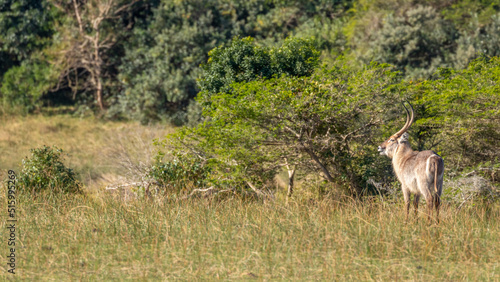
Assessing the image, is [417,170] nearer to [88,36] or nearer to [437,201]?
[437,201]

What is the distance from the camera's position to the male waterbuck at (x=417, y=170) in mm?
8266

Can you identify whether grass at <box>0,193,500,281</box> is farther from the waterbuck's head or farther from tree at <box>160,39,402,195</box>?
tree at <box>160,39,402,195</box>

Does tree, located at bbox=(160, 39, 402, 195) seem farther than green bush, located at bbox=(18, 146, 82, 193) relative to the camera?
A: No

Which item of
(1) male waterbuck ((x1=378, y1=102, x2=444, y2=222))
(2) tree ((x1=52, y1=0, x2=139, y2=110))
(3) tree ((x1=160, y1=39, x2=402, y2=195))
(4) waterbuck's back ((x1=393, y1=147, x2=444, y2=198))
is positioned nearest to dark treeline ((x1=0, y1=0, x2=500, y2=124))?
(2) tree ((x1=52, y1=0, x2=139, y2=110))

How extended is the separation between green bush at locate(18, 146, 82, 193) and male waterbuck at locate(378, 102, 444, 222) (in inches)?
277

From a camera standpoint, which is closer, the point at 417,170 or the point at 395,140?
the point at 417,170

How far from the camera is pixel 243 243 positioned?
24.2 feet

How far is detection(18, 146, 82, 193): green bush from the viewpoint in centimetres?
1220

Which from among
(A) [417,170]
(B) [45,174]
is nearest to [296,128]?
(A) [417,170]

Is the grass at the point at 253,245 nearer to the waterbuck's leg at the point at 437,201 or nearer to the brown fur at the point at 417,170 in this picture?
the waterbuck's leg at the point at 437,201

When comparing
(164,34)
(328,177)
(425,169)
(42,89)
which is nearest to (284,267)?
(425,169)

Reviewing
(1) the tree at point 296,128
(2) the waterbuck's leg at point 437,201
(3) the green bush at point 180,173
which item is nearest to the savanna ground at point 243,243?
(2) the waterbuck's leg at point 437,201

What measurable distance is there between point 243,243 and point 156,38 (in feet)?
66.6

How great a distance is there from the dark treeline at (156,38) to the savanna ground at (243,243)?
50.6 ft
